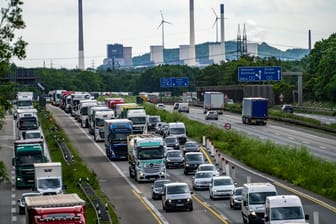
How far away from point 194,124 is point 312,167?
44535 mm

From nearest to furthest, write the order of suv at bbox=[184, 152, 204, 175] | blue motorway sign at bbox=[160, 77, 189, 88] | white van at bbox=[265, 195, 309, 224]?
white van at bbox=[265, 195, 309, 224]
suv at bbox=[184, 152, 204, 175]
blue motorway sign at bbox=[160, 77, 189, 88]

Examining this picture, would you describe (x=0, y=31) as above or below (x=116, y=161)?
above

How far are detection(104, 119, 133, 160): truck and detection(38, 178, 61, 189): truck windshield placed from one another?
76.6 ft

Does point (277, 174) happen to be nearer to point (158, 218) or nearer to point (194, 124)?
point (158, 218)

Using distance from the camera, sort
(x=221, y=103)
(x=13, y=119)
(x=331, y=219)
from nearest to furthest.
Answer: (x=331, y=219) < (x=13, y=119) < (x=221, y=103)

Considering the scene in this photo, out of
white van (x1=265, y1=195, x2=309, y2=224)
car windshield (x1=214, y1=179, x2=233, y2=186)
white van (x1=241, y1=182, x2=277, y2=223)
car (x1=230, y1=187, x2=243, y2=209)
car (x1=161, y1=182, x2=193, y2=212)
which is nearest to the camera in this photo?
white van (x1=265, y1=195, x2=309, y2=224)

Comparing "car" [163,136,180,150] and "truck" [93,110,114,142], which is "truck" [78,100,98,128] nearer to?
"truck" [93,110,114,142]

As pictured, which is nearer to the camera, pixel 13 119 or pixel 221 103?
pixel 13 119

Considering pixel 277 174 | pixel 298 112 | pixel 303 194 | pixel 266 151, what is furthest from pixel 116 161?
pixel 298 112

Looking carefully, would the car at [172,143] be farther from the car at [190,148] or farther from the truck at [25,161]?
the truck at [25,161]

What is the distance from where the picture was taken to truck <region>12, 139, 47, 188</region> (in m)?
67.2

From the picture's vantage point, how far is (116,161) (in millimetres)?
84000

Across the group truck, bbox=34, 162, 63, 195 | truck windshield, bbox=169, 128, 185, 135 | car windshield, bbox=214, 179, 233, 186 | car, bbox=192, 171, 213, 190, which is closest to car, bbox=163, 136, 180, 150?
truck windshield, bbox=169, 128, 185, 135

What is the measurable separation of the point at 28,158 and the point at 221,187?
15.7 metres
